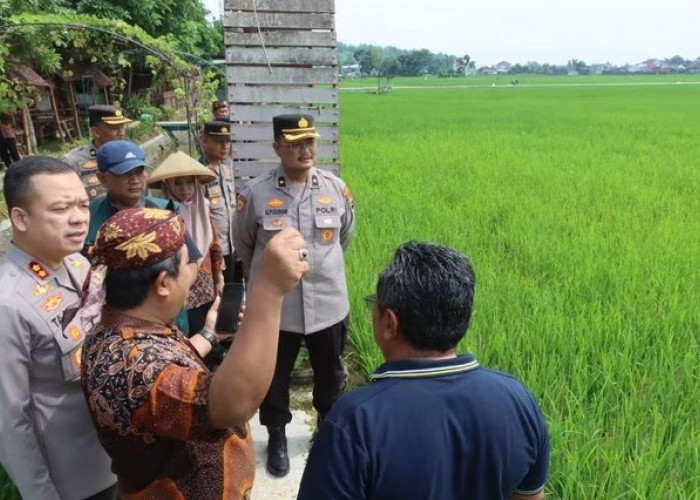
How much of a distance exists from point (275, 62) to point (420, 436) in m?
2.75

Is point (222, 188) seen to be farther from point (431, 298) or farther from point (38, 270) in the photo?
point (431, 298)

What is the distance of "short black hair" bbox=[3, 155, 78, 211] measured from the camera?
1395 mm

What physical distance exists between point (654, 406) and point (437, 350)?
5.59 feet

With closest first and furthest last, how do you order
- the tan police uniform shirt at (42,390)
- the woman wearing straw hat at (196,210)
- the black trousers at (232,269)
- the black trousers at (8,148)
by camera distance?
the tan police uniform shirt at (42,390), the woman wearing straw hat at (196,210), the black trousers at (232,269), the black trousers at (8,148)

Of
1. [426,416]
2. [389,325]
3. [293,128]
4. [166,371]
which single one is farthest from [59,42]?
[426,416]

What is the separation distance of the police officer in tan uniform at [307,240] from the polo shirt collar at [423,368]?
4.45ft

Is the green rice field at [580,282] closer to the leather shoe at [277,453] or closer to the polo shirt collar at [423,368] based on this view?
the leather shoe at [277,453]

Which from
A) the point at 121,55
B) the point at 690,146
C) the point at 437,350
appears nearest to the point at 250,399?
the point at 437,350

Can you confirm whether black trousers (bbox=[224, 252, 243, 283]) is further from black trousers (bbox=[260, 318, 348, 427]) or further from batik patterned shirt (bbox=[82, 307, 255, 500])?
batik patterned shirt (bbox=[82, 307, 255, 500])

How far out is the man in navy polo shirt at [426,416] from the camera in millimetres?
950

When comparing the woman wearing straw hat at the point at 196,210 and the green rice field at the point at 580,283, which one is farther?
the woman wearing straw hat at the point at 196,210

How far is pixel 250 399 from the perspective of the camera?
0.95 m

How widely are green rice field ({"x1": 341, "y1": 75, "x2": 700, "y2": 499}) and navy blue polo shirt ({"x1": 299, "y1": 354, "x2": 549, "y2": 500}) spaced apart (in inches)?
41.4

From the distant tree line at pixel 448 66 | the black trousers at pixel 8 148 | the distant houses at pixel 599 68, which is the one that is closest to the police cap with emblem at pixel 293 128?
the black trousers at pixel 8 148
